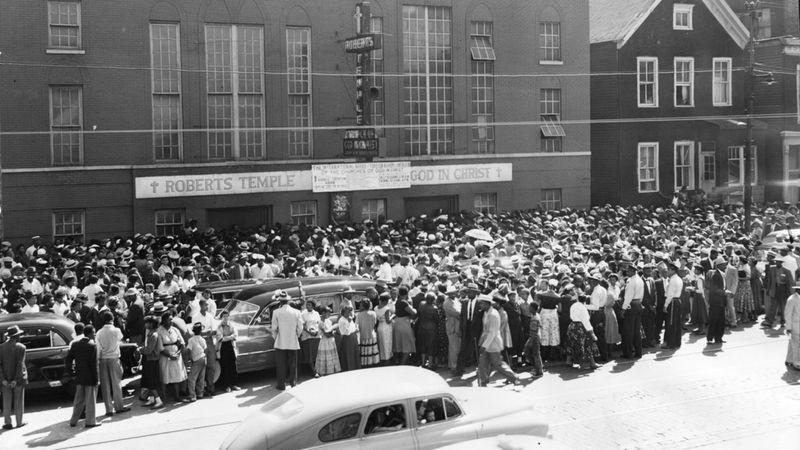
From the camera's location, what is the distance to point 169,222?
106ft

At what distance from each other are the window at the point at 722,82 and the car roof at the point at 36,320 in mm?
37475

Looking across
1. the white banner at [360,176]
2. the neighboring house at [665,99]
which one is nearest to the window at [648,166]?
the neighboring house at [665,99]

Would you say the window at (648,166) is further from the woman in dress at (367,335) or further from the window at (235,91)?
the woman in dress at (367,335)

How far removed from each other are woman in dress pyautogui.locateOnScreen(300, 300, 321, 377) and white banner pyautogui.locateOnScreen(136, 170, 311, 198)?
15507 millimetres

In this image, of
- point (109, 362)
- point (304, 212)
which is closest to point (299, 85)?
point (304, 212)

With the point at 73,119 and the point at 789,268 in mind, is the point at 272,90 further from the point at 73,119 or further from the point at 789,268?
the point at 789,268

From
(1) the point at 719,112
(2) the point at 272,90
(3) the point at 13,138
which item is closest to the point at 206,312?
(3) the point at 13,138

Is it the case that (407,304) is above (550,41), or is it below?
below

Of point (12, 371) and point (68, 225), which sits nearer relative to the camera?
point (12, 371)

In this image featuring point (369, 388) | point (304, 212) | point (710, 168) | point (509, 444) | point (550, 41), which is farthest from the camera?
point (710, 168)

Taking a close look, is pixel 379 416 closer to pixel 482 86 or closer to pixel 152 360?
pixel 152 360

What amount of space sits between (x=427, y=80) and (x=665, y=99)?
13.5m

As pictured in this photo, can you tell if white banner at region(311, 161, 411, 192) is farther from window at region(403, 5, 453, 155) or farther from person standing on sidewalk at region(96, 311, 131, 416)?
person standing on sidewalk at region(96, 311, 131, 416)

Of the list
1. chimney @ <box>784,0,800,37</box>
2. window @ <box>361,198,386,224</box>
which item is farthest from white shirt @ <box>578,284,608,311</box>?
chimney @ <box>784,0,800,37</box>
